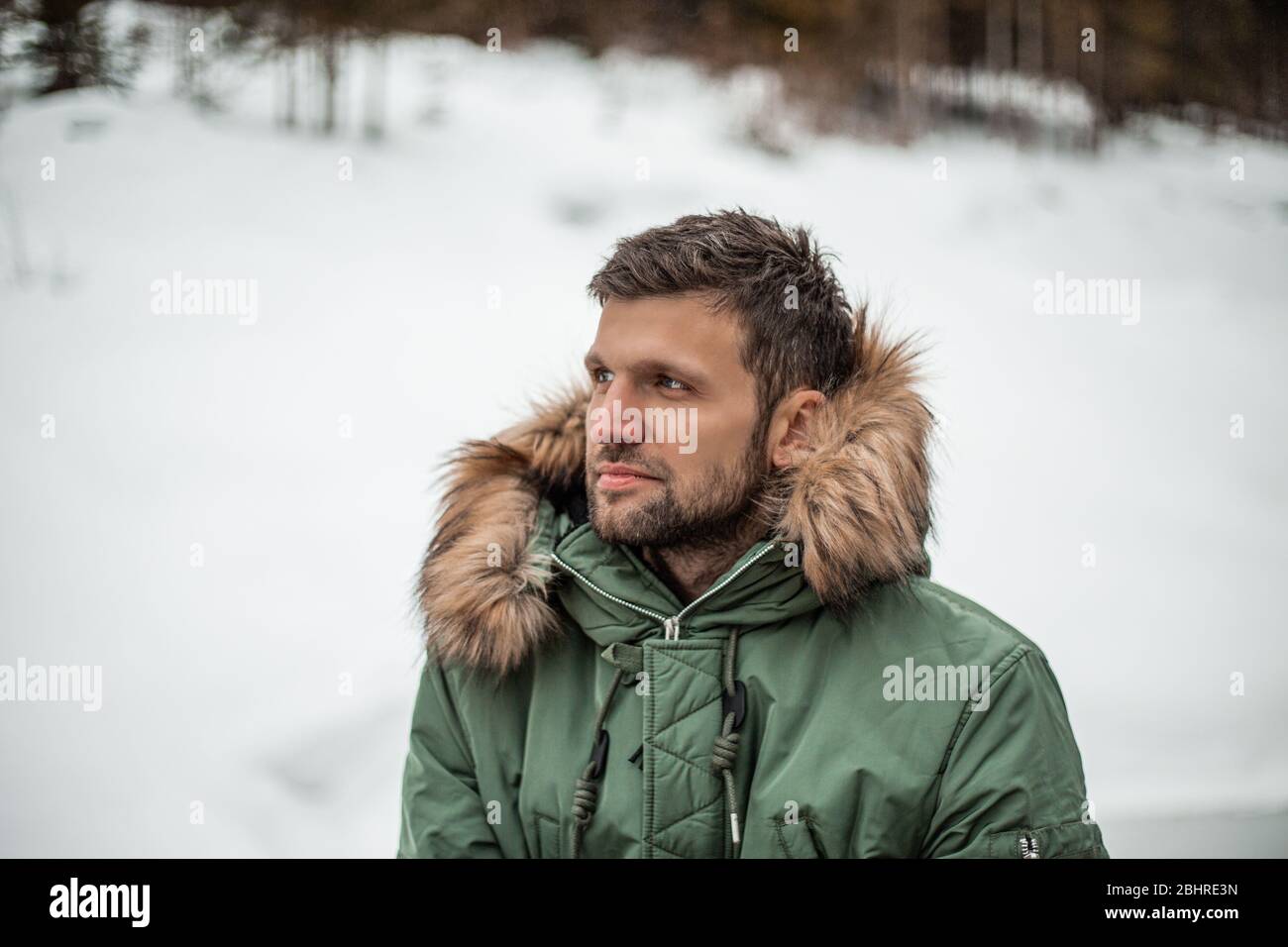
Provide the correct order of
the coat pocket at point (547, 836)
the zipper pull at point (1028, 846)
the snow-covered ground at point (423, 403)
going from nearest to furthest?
the zipper pull at point (1028, 846) → the coat pocket at point (547, 836) → the snow-covered ground at point (423, 403)

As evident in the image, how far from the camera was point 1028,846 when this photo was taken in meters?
1.60

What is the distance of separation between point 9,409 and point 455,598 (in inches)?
127

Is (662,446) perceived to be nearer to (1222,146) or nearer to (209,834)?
(209,834)

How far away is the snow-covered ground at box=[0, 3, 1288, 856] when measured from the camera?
3455 millimetres

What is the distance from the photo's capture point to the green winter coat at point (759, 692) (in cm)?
166

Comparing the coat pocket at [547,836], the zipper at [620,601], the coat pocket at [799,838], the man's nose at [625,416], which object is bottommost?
the coat pocket at [547,836]

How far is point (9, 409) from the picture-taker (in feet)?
13.9

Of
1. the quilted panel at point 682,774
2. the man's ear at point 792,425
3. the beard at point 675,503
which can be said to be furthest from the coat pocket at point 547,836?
the man's ear at point 792,425

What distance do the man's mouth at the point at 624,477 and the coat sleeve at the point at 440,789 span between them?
470 millimetres

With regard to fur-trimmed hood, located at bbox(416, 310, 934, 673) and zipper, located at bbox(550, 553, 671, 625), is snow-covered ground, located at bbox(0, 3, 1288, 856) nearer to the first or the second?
fur-trimmed hood, located at bbox(416, 310, 934, 673)

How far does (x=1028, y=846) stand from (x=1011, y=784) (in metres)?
0.09

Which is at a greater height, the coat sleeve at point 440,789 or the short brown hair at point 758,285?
the short brown hair at point 758,285

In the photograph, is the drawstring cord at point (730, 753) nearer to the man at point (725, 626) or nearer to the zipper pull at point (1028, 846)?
the man at point (725, 626)

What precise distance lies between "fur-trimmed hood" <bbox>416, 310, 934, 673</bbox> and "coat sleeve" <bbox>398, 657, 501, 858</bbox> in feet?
0.39
